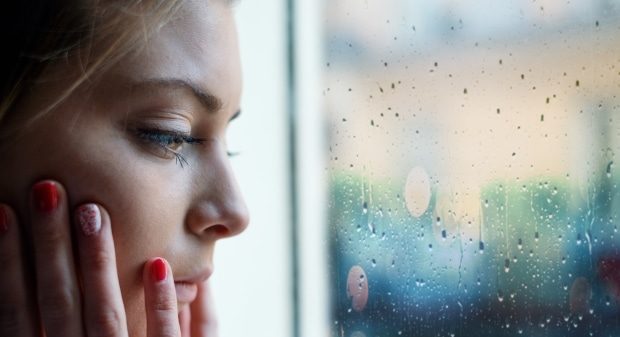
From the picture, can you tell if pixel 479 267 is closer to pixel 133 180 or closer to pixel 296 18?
pixel 133 180

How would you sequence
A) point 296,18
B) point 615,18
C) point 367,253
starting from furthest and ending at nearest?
point 296,18 < point 367,253 < point 615,18

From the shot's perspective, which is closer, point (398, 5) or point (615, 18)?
point (615, 18)

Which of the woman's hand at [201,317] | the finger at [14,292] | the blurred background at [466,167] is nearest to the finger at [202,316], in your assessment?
the woman's hand at [201,317]

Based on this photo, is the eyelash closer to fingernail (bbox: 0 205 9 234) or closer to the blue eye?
the blue eye

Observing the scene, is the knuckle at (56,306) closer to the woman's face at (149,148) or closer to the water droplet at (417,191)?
the woman's face at (149,148)

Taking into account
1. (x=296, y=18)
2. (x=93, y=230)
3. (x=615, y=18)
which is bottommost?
(x=93, y=230)

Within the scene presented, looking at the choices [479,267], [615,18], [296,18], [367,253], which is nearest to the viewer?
[615,18]

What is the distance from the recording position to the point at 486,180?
0.71m

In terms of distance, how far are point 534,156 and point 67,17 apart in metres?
0.41

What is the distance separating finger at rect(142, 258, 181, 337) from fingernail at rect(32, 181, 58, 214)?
0.31 feet

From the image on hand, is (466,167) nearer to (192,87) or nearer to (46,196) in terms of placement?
(192,87)

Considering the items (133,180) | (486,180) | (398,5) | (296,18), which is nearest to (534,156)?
(486,180)

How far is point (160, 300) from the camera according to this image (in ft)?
2.32

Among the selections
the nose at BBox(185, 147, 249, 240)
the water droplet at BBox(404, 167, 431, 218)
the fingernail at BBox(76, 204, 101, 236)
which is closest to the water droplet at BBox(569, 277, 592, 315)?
the water droplet at BBox(404, 167, 431, 218)
